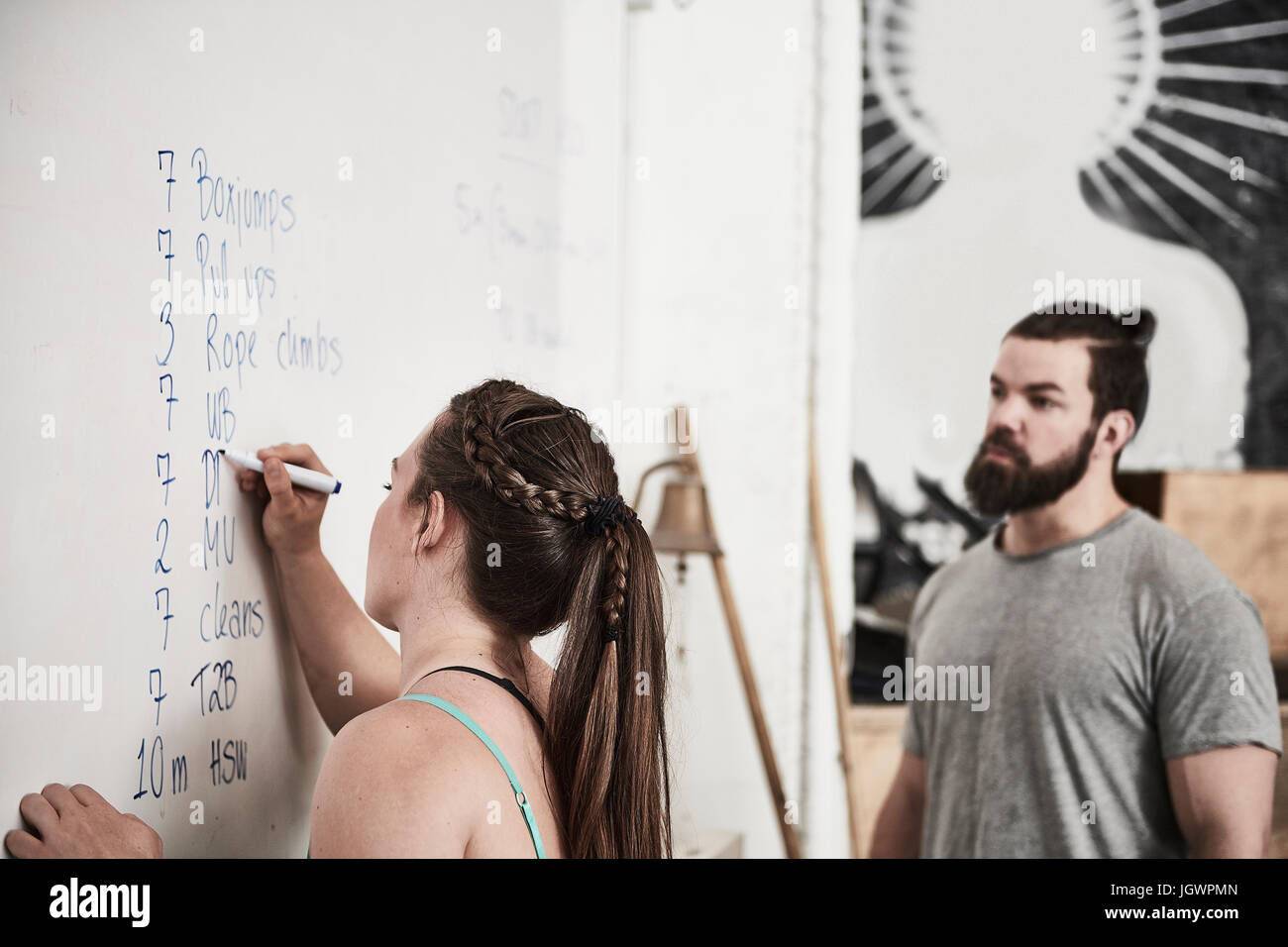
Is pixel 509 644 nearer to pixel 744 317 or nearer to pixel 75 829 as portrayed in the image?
pixel 75 829

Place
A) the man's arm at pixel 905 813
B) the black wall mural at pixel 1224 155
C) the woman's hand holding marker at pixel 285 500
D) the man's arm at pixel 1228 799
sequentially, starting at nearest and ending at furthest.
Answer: the woman's hand holding marker at pixel 285 500
the man's arm at pixel 1228 799
the man's arm at pixel 905 813
the black wall mural at pixel 1224 155

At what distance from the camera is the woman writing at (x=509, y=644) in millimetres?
836

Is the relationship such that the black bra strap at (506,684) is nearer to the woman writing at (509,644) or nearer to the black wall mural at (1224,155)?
the woman writing at (509,644)

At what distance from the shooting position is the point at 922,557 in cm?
209

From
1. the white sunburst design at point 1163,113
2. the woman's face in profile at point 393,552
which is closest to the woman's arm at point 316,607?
the woman's face in profile at point 393,552

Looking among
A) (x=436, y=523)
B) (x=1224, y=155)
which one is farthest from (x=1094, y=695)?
(x=1224, y=155)

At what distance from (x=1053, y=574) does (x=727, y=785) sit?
2.77 feet

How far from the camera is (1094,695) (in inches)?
54.7

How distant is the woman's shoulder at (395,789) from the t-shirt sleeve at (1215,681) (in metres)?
0.95

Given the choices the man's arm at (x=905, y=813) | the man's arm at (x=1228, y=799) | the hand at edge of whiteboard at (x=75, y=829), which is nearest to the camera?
the hand at edge of whiteboard at (x=75, y=829)

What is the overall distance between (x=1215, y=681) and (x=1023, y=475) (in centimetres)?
41

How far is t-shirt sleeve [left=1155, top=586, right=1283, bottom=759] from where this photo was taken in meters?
1.27
